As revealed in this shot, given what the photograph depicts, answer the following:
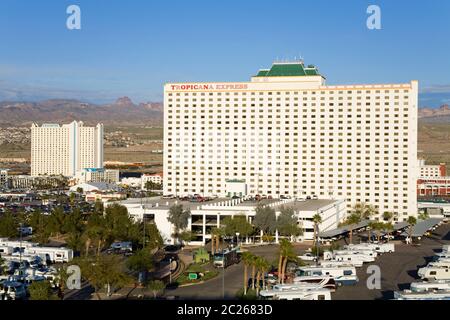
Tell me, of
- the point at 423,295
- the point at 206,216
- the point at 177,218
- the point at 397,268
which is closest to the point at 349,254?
the point at 397,268

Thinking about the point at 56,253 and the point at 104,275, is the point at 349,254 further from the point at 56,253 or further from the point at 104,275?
the point at 104,275

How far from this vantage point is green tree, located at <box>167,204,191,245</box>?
112ft

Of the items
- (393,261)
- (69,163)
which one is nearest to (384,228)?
(393,261)

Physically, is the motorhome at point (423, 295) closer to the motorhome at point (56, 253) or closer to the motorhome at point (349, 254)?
the motorhome at point (349, 254)

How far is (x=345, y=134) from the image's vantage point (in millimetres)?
46562

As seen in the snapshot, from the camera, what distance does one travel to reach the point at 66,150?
96000mm

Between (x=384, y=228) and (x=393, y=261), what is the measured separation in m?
7.49

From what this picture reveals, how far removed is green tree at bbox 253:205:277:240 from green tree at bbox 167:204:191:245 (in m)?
3.38

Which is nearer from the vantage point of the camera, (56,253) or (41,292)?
(41,292)

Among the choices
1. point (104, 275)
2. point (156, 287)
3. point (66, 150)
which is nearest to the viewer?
point (104, 275)

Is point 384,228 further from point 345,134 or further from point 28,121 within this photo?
point 28,121

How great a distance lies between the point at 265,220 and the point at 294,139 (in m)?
14.9

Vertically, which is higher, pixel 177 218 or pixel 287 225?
pixel 177 218

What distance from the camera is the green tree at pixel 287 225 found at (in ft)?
109
